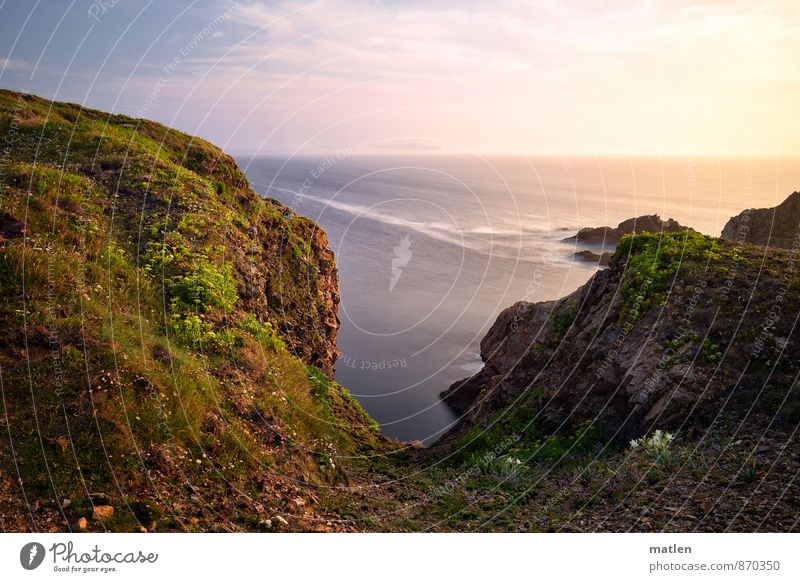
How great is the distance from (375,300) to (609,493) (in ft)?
92.4

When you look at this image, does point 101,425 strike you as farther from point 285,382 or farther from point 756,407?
point 756,407

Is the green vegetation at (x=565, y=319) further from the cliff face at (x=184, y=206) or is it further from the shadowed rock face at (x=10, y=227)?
the shadowed rock face at (x=10, y=227)

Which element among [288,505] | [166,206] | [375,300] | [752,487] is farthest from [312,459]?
[375,300]

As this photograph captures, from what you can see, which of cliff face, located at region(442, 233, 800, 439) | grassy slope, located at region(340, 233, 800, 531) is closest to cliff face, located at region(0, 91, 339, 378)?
grassy slope, located at region(340, 233, 800, 531)

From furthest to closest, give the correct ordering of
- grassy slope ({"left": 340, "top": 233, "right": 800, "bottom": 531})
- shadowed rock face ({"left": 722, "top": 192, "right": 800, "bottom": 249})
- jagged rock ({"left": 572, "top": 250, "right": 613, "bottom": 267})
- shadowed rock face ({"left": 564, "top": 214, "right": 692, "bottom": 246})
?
shadowed rock face ({"left": 564, "top": 214, "right": 692, "bottom": 246}) < jagged rock ({"left": 572, "top": 250, "right": 613, "bottom": 267}) < shadowed rock face ({"left": 722, "top": 192, "right": 800, "bottom": 249}) < grassy slope ({"left": 340, "top": 233, "right": 800, "bottom": 531})

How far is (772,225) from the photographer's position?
2325 centimetres

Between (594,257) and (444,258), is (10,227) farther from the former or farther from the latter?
(594,257)

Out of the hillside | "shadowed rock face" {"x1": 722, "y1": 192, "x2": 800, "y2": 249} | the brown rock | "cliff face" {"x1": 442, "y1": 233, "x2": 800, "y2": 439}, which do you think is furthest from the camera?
"shadowed rock face" {"x1": 722, "y1": 192, "x2": 800, "y2": 249}

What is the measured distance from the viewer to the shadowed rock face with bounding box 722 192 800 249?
73.2ft

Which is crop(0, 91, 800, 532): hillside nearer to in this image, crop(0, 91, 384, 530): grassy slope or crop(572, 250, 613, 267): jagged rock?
crop(0, 91, 384, 530): grassy slope

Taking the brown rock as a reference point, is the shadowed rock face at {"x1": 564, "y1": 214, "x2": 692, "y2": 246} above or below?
above

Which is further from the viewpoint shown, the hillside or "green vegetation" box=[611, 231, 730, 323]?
"green vegetation" box=[611, 231, 730, 323]

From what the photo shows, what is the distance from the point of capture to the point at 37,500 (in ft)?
23.8

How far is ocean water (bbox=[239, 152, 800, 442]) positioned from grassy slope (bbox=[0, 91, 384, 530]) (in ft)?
35.3
